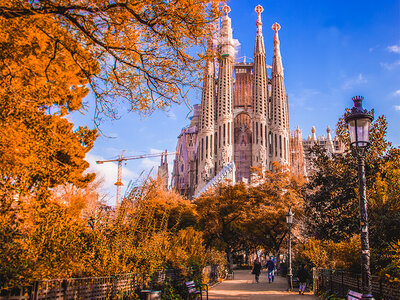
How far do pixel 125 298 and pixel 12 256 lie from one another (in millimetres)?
3116

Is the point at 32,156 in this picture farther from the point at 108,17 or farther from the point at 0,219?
the point at 108,17

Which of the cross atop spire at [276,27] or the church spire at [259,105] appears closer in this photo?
the church spire at [259,105]

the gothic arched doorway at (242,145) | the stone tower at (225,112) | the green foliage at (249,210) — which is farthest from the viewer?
the gothic arched doorway at (242,145)

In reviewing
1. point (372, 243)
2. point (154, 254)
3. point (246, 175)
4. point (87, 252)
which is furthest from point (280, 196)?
point (246, 175)

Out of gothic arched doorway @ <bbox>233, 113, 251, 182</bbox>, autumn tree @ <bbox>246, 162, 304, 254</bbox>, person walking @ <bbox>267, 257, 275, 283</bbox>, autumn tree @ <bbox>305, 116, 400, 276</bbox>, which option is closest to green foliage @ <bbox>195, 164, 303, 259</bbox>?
autumn tree @ <bbox>246, 162, 304, 254</bbox>

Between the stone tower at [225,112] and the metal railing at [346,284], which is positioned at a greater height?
the stone tower at [225,112]

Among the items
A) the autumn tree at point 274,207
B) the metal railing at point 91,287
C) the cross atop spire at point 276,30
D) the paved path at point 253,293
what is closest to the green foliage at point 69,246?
the metal railing at point 91,287

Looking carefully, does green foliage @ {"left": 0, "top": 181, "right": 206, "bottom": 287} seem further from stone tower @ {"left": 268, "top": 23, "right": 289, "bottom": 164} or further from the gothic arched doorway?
stone tower @ {"left": 268, "top": 23, "right": 289, "bottom": 164}

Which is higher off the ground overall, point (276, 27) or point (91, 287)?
point (276, 27)

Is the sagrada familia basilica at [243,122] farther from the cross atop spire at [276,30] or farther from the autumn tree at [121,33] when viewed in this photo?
the autumn tree at [121,33]

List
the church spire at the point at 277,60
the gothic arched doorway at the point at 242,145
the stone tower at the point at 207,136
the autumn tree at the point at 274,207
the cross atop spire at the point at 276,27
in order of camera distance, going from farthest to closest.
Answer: the cross atop spire at the point at 276,27
the church spire at the point at 277,60
the gothic arched doorway at the point at 242,145
the stone tower at the point at 207,136
the autumn tree at the point at 274,207

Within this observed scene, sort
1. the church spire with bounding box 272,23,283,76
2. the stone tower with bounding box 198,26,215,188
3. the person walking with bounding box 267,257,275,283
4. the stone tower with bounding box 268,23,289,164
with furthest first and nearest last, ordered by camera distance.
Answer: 1. the church spire with bounding box 272,23,283,76
2. the stone tower with bounding box 268,23,289,164
3. the stone tower with bounding box 198,26,215,188
4. the person walking with bounding box 267,257,275,283

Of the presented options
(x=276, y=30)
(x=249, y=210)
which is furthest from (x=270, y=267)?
(x=276, y=30)

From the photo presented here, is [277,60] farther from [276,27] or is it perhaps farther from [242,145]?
[242,145]
